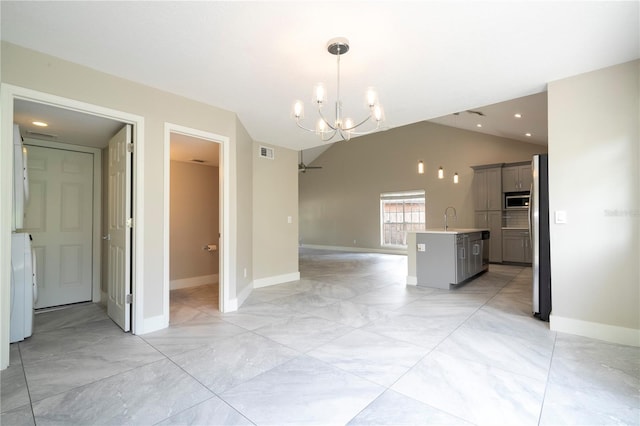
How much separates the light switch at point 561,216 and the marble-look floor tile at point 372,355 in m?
1.86

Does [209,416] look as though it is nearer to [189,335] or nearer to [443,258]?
[189,335]

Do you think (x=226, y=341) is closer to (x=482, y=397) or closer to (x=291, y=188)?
(x=482, y=397)

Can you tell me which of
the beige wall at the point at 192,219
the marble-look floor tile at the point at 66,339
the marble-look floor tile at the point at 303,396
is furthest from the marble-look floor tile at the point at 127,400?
the beige wall at the point at 192,219

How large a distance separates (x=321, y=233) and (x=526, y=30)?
10.4 metres

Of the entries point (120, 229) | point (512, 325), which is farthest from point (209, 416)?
point (512, 325)

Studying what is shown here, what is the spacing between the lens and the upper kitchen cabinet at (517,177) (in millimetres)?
6973

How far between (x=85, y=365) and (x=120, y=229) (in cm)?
134

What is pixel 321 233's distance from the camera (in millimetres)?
→ 12297

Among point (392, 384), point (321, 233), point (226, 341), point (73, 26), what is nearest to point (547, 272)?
point (392, 384)

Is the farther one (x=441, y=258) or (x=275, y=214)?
(x=275, y=214)

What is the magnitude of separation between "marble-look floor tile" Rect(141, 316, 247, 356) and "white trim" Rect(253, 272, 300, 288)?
5.56ft

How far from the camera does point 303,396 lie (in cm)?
185

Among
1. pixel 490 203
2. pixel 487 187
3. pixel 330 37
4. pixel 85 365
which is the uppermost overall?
pixel 330 37

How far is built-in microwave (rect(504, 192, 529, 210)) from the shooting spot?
698cm
